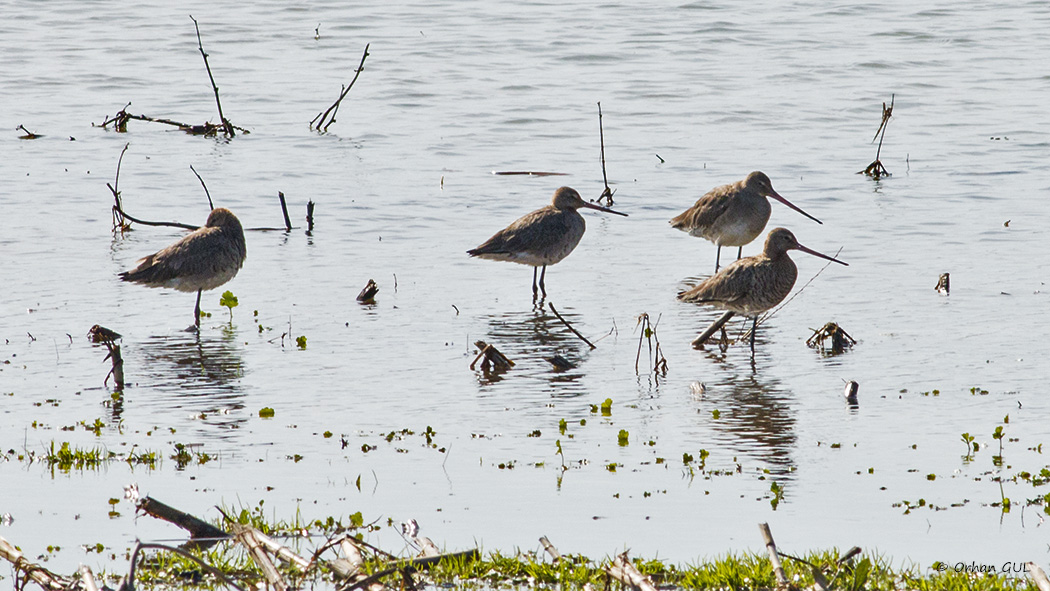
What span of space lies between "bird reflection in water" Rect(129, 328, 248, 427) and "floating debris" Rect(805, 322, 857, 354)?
173 inches

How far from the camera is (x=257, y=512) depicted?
7.40 m

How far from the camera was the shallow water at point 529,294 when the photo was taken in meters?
7.82

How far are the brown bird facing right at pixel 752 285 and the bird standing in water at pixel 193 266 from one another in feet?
13.2

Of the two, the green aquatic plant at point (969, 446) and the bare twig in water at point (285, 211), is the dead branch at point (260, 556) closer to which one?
the green aquatic plant at point (969, 446)

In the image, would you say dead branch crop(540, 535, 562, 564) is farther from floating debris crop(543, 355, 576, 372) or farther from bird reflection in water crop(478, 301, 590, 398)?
floating debris crop(543, 355, 576, 372)

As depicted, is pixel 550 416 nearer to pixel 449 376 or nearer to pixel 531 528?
pixel 449 376

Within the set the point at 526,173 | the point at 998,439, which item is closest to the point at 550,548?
the point at 998,439

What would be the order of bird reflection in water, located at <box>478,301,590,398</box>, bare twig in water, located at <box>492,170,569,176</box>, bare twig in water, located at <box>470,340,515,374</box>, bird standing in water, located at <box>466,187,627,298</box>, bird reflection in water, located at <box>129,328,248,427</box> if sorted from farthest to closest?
bare twig in water, located at <box>492,170,569,176</box>
bird standing in water, located at <box>466,187,627,298</box>
bare twig in water, located at <box>470,340,515,374</box>
bird reflection in water, located at <box>478,301,590,398</box>
bird reflection in water, located at <box>129,328,248,427</box>

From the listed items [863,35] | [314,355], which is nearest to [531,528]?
[314,355]

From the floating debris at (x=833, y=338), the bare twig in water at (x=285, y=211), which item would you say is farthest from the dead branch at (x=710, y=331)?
the bare twig in water at (x=285, y=211)

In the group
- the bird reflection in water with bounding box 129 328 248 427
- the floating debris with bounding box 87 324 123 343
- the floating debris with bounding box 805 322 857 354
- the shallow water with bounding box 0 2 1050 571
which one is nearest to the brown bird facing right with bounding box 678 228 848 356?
the shallow water with bounding box 0 2 1050 571

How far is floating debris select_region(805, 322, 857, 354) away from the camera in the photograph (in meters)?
11.4

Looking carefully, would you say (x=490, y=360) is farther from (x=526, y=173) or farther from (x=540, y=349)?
(x=526, y=173)

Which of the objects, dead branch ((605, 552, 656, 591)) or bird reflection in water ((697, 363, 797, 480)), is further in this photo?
bird reflection in water ((697, 363, 797, 480))
